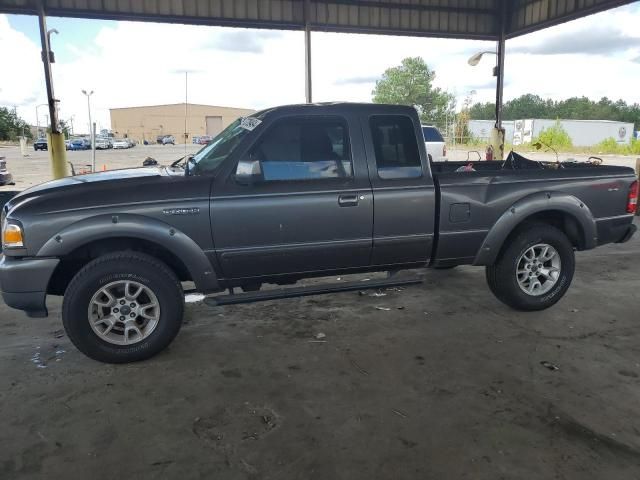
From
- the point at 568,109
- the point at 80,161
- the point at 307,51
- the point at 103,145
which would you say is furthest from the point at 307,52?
the point at 568,109

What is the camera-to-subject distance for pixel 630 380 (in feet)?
11.1

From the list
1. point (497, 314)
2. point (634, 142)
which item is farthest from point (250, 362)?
point (634, 142)

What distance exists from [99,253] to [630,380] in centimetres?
391

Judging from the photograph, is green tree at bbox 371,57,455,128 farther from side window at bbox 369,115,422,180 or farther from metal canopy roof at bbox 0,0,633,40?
side window at bbox 369,115,422,180

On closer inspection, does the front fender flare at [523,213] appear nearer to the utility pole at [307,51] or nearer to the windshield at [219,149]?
the windshield at [219,149]

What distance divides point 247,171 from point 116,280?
1227 mm

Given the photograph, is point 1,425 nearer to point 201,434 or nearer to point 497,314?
point 201,434

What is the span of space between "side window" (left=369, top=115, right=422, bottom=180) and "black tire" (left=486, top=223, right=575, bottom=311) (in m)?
1.20

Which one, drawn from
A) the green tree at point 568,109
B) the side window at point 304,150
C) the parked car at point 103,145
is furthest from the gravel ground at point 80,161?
the green tree at point 568,109

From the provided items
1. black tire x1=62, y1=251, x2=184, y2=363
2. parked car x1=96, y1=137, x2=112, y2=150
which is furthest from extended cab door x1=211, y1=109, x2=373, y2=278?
parked car x1=96, y1=137, x2=112, y2=150

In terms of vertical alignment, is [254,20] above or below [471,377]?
above

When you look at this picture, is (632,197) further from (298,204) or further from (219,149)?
(219,149)

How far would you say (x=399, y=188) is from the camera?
4.12 m

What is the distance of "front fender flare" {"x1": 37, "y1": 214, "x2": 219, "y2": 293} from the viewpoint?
344 centimetres
